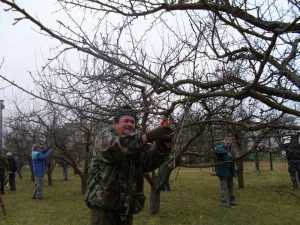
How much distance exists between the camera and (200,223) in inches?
301

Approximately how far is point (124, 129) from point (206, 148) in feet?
15.1

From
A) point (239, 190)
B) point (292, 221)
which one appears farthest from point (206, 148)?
point (239, 190)

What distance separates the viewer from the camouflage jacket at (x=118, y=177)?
11.3 ft

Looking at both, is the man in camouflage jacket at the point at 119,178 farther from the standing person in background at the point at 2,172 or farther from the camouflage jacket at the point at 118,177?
the standing person in background at the point at 2,172

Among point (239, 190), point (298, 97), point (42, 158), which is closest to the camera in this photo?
point (298, 97)

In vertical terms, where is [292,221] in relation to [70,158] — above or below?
below

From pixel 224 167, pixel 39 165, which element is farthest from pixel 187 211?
pixel 39 165

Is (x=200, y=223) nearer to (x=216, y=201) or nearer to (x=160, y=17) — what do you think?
(x=216, y=201)

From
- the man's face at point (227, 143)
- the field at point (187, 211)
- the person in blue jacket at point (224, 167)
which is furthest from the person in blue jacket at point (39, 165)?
the man's face at point (227, 143)

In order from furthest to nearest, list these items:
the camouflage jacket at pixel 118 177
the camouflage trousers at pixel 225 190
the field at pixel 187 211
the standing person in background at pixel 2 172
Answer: the standing person in background at pixel 2 172 → the camouflage trousers at pixel 225 190 → the field at pixel 187 211 → the camouflage jacket at pixel 118 177

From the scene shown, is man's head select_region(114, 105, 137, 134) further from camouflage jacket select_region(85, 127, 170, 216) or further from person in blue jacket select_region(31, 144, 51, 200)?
person in blue jacket select_region(31, 144, 51, 200)

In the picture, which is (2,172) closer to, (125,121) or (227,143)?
(227,143)

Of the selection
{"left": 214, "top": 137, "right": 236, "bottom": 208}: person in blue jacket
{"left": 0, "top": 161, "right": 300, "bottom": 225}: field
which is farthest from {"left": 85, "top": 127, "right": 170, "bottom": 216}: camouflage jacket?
{"left": 214, "top": 137, "right": 236, "bottom": 208}: person in blue jacket

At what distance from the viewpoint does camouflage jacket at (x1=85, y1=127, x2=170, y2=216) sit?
3.43m
